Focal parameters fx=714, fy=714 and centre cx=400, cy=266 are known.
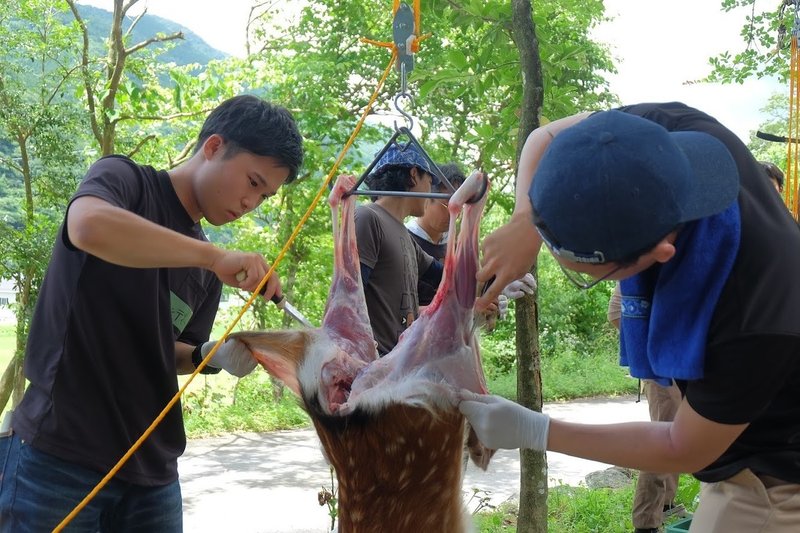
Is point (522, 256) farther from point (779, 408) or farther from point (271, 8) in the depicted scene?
point (271, 8)

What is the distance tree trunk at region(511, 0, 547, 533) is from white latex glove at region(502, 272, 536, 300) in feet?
0.80

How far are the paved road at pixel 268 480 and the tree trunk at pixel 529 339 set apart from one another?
6.33ft

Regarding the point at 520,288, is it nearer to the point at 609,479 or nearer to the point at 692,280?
the point at 692,280

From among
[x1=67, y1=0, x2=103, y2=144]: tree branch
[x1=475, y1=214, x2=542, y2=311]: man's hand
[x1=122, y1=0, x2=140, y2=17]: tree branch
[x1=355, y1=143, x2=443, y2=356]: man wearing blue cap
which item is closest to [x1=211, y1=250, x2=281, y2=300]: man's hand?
[x1=475, y1=214, x2=542, y2=311]: man's hand

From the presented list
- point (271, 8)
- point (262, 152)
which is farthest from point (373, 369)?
point (271, 8)

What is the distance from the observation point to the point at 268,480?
23.4ft

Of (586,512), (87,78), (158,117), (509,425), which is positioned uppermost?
(87,78)

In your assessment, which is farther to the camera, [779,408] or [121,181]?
[121,181]

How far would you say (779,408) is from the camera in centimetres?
157

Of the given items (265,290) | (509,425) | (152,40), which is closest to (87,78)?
(152,40)

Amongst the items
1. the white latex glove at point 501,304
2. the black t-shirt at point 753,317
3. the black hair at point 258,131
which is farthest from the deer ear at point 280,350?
the black t-shirt at point 753,317

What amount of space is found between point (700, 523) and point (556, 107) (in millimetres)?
2235

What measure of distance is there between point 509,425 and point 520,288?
1.00 metres

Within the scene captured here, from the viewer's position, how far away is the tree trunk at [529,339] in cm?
288
